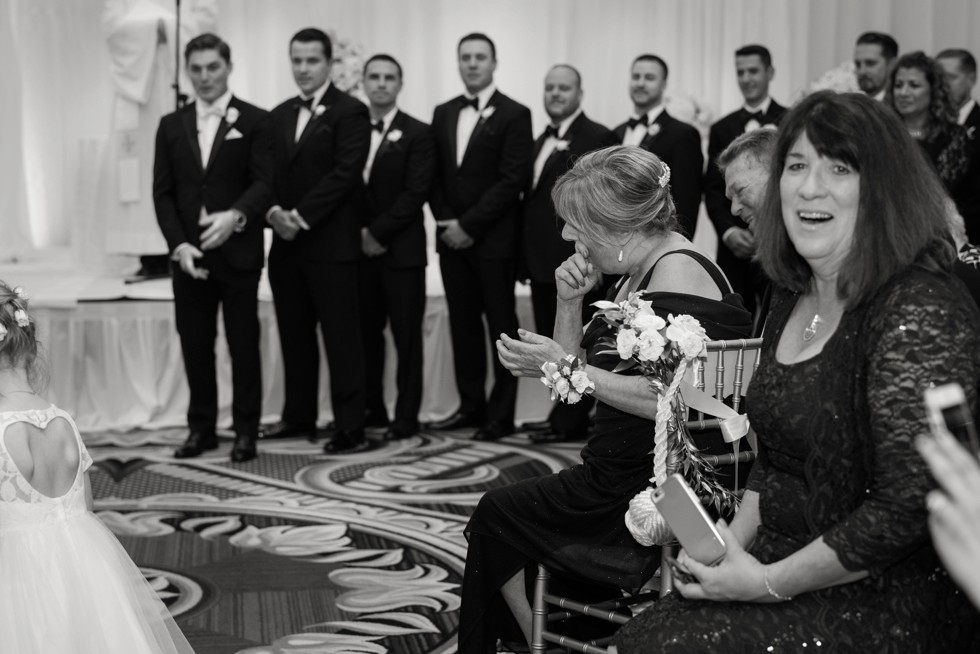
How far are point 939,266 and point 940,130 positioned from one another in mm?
3989

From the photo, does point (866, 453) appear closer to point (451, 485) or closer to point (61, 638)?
point (61, 638)

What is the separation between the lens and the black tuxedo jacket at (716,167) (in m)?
6.30

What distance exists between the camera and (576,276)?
127 inches

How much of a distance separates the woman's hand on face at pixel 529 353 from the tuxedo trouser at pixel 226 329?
3285 mm

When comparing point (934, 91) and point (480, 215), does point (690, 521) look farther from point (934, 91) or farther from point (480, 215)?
point (480, 215)

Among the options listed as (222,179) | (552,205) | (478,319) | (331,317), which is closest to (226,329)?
(331,317)

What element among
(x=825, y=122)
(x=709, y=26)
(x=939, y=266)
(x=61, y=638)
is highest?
(x=709, y=26)

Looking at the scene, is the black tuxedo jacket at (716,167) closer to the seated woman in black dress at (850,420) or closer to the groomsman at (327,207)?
the groomsman at (327,207)

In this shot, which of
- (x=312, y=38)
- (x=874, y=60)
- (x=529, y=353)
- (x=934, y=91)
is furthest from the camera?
(x=874, y=60)

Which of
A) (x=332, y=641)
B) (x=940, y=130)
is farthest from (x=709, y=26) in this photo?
(x=332, y=641)

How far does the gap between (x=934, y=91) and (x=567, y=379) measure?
3581mm

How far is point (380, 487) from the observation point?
539 centimetres

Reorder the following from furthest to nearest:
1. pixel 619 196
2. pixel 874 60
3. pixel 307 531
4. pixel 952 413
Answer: pixel 874 60, pixel 307 531, pixel 619 196, pixel 952 413

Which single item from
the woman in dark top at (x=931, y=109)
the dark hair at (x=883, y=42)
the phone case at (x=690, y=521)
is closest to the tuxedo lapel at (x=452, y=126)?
the woman in dark top at (x=931, y=109)
